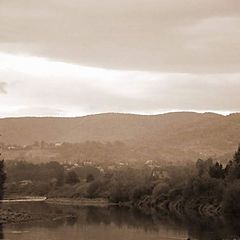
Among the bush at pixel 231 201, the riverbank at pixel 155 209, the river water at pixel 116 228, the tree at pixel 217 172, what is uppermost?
the tree at pixel 217 172

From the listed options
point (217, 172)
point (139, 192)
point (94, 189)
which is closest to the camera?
point (217, 172)

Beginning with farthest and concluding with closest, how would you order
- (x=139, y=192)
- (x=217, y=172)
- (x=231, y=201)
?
(x=139, y=192) → (x=217, y=172) → (x=231, y=201)

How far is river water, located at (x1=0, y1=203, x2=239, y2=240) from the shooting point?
2285 inches

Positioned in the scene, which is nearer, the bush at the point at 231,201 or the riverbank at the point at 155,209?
the riverbank at the point at 155,209

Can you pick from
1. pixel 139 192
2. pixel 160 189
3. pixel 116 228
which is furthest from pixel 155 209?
pixel 116 228

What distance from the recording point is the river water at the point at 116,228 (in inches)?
2285

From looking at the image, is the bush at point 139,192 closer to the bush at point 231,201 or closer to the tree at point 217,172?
the tree at point 217,172

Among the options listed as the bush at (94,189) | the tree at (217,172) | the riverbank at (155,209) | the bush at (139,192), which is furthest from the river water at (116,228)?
the bush at (94,189)

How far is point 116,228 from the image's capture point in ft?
220

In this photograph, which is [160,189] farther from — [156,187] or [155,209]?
[155,209]

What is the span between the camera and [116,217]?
81.1 metres

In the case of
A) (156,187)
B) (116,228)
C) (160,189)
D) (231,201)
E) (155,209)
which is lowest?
(116,228)

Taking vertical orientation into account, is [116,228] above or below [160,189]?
below

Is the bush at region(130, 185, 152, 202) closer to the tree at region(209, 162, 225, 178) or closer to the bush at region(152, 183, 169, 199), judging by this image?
the bush at region(152, 183, 169, 199)
